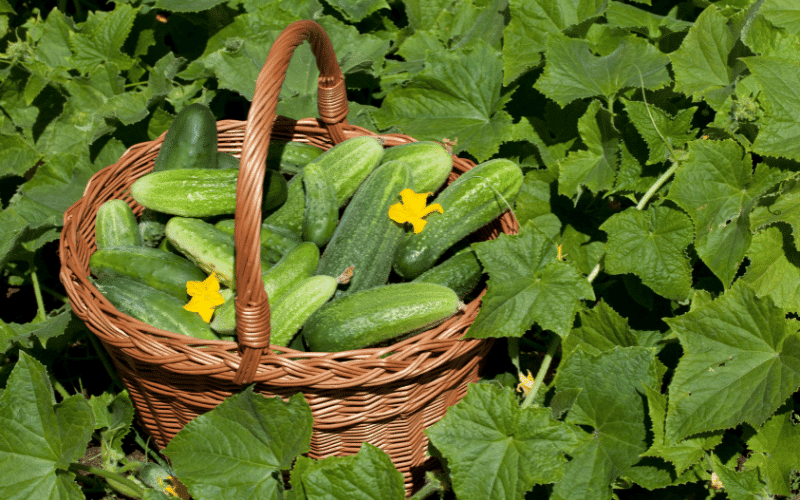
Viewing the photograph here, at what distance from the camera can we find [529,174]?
3.02 m

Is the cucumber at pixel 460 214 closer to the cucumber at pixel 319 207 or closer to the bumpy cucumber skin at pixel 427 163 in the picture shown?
the bumpy cucumber skin at pixel 427 163

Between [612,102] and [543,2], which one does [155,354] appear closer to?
[612,102]

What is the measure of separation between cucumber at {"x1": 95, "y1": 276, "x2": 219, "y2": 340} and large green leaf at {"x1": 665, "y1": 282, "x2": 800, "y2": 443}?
5.41ft

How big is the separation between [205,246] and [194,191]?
263 mm

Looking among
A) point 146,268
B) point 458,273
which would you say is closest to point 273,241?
point 146,268

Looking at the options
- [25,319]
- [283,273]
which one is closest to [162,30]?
[25,319]

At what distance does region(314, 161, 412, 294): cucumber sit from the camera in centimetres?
243

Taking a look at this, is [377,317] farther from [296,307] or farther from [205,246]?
[205,246]

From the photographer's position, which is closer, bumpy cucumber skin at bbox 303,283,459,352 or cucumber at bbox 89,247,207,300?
bumpy cucumber skin at bbox 303,283,459,352

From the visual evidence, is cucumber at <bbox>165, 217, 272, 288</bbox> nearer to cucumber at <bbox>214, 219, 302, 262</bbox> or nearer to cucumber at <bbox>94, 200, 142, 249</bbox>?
cucumber at <bbox>214, 219, 302, 262</bbox>

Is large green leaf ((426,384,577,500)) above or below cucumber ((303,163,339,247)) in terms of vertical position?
below

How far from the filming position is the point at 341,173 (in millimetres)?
2662

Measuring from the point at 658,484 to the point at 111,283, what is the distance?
205cm

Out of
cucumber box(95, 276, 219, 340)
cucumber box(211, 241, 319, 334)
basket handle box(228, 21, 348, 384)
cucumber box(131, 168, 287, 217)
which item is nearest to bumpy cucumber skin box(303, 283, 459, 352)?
cucumber box(211, 241, 319, 334)
